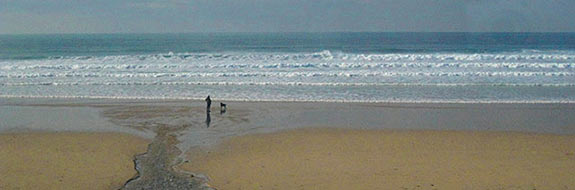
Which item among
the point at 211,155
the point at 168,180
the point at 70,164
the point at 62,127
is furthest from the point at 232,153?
the point at 62,127

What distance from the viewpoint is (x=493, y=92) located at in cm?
2034

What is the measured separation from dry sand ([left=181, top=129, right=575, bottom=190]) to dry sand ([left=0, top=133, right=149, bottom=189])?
1.57 meters

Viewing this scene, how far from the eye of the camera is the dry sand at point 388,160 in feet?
30.1

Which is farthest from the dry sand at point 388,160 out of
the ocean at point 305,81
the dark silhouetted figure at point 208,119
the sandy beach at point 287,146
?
the ocean at point 305,81

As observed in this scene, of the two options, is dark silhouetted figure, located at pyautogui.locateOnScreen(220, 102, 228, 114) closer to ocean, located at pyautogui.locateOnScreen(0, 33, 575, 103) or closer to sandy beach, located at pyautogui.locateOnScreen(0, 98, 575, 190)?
sandy beach, located at pyautogui.locateOnScreen(0, 98, 575, 190)

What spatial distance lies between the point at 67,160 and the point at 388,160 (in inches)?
271

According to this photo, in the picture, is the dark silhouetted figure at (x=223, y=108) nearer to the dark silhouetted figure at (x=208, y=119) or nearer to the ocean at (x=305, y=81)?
the dark silhouetted figure at (x=208, y=119)

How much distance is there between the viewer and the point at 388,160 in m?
10.7

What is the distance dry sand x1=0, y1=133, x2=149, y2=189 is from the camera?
935 cm

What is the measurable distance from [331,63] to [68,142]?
22413mm

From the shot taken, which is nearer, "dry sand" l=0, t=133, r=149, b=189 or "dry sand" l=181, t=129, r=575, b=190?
"dry sand" l=181, t=129, r=575, b=190

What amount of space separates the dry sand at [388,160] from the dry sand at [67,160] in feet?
5.16

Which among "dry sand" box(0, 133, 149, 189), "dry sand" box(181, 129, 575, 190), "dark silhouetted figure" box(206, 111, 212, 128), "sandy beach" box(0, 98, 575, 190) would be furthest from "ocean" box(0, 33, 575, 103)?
"dry sand" box(0, 133, 149, 189)

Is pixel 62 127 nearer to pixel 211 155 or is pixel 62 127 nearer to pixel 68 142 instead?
pixel 68 142
